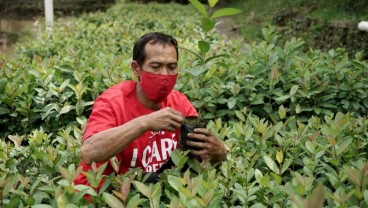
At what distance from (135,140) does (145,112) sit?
0.55ft

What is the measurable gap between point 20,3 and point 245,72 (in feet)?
56.3

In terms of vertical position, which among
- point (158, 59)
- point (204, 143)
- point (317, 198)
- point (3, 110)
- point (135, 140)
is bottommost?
point (3, 110)

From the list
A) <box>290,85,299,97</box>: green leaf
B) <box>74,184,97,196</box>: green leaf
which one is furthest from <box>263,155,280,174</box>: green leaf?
<box>290,85,299,97</box>: green leaf

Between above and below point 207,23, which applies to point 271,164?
below

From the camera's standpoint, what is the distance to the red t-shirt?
2.49 m

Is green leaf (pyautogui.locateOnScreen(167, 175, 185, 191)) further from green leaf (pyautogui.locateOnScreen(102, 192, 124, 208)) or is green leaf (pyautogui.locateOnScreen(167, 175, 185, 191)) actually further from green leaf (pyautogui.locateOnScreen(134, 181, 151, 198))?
green leaf (pyautogui.locateOnScreen(102, 192, 124, 208))

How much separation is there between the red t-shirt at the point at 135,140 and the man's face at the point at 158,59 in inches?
7.2

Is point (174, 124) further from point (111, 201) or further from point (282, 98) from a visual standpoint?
point (282, 98)

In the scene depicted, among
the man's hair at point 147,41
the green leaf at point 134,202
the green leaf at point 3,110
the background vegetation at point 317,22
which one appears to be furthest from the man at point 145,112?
the background vegetation at point 317,22

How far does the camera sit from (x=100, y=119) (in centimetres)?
246

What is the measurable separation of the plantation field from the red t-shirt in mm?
247

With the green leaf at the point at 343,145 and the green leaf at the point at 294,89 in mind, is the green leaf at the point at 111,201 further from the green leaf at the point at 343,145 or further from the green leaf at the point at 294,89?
the green leaf at the point at 294,89

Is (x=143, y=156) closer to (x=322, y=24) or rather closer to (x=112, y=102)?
(x=112, y=102)

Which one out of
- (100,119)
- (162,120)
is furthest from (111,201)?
(100,119)
